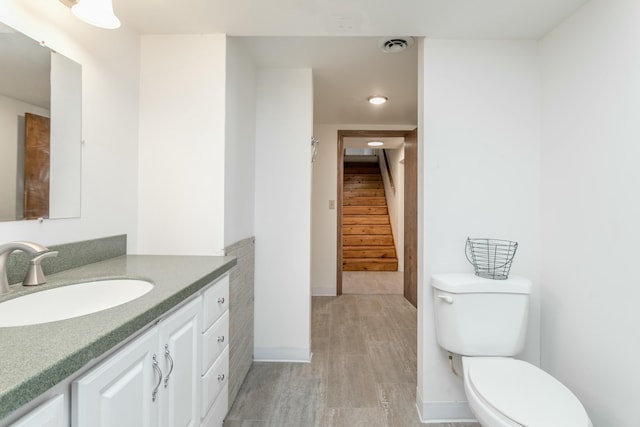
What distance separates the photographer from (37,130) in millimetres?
1073

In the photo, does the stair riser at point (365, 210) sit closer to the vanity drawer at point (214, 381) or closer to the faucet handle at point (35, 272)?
the vanity drawer at point (214, 381)

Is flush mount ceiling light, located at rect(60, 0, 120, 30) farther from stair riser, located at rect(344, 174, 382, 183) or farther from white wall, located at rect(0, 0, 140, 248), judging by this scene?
stair riser, located at rect(344, 174, 382, 183)

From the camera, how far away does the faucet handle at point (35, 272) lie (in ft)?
3.13

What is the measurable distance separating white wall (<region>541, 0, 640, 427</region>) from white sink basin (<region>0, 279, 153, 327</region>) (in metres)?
1.76

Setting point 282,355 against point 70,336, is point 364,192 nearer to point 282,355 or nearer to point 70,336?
point 282,355

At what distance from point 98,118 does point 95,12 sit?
17.6 inches

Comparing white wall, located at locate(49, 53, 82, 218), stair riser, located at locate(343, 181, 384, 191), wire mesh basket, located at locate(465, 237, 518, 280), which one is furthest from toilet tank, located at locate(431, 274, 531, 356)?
stair riser, located at locate(343, 181, 384, 191)

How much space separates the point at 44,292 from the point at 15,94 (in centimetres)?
64

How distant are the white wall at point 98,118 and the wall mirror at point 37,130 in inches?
1.5

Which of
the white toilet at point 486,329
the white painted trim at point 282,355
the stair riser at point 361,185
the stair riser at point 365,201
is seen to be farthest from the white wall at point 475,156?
the stair riser at point 361,185

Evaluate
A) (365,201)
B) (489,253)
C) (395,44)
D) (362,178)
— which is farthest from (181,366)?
(362,178)

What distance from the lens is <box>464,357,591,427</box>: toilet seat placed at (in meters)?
0.99

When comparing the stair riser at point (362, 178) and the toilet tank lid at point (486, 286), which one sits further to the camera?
the stair riser at point (362, 178)

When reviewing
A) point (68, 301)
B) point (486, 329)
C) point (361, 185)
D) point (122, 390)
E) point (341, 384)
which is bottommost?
point (341, 384)
